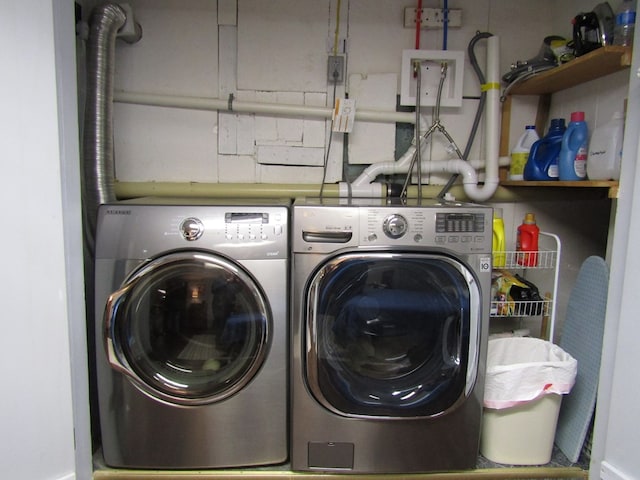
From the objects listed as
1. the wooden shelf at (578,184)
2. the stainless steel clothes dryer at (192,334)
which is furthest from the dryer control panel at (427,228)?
the wooden shelf at (578,184)

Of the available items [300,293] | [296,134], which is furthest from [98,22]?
[300,293]

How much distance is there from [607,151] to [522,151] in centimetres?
48

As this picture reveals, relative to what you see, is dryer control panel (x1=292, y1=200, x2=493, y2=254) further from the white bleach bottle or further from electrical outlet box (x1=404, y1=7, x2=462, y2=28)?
electrical outlet box (x1=404, y1=7, x2=462, y2=28)

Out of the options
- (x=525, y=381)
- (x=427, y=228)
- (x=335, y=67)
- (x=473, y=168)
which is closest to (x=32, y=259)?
(x=427, y=228)

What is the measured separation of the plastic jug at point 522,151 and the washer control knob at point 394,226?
0.90 metres

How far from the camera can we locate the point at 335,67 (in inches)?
82.8

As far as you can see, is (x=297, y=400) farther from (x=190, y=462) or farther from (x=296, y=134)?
(x=296, y=134)

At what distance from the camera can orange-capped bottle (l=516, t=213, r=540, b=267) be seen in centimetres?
196

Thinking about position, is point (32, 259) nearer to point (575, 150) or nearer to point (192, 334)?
point (192, 334)

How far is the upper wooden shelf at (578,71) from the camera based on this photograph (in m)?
1.48

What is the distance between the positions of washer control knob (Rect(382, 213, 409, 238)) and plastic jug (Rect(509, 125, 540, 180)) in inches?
35.5

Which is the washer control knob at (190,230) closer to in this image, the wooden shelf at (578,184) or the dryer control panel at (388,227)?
the dryer control panel at (388,227)

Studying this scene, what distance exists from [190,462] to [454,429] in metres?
0.97

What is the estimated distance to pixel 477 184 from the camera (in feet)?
7.07
